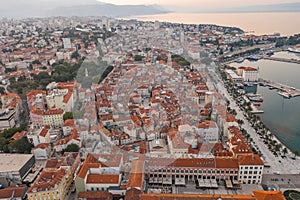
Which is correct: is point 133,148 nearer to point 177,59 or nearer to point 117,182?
point 117,182

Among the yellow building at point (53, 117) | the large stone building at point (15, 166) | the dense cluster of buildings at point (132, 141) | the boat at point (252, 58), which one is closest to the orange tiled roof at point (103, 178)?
the dense cluster of buildings at point (132, 141)

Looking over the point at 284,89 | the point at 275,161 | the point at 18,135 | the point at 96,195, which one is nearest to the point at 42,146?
the point at 18,135

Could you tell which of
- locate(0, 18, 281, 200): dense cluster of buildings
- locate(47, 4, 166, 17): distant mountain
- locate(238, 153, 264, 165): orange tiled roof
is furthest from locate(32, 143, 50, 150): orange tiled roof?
locate(47, 4, 166, 17): distant mountain

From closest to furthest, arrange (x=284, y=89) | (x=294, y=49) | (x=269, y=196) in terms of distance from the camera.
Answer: (x=269, y=196) < (x=284, y=89) < (x=294, y=49)

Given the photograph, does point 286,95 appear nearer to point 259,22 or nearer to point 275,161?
point 275,161

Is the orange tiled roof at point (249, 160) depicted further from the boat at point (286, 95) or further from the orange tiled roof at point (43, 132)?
the boat at point (286, 95)

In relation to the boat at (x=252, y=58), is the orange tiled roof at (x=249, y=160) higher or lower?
lower
